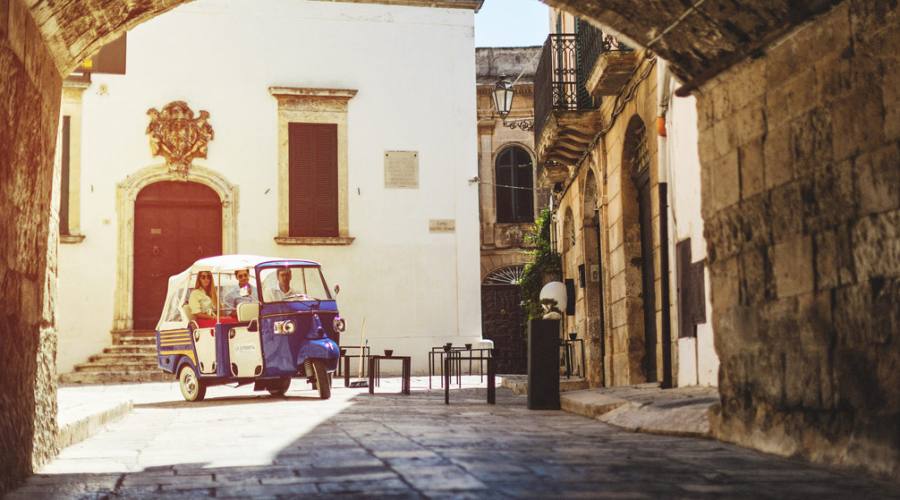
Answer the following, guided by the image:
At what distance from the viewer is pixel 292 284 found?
13.2m

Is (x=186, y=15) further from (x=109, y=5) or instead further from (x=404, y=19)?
(x=109, y=5)

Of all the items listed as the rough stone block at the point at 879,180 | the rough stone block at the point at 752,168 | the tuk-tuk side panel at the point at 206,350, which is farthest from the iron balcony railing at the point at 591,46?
the rough stone block at the point at 879,180

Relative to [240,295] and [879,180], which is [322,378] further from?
[879,180]

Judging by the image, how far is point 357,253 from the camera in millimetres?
21812

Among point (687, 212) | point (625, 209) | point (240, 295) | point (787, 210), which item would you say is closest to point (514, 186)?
point (625, 209)

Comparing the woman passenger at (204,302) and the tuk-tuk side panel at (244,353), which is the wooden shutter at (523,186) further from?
the tuk-tuk side panel at (244,353)

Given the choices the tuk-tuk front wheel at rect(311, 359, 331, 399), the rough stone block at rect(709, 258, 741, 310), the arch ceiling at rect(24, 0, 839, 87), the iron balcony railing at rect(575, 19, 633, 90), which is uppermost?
the iron balcony railing at rect(575, 19, 633, 90)

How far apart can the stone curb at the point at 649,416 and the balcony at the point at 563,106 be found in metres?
5.94

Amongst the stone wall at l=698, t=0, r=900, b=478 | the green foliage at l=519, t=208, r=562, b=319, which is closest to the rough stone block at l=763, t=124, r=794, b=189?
the stone wall at l=698, t=0, r=900, b=478

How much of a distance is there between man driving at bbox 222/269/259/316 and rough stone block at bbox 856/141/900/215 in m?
8.80

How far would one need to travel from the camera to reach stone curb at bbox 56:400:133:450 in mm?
6622

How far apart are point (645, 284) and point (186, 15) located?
1239 cm

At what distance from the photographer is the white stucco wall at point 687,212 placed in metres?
9.59

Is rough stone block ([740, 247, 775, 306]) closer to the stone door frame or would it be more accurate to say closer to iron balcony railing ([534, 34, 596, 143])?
iron balcony railing ([534, 34, 596, 143])
